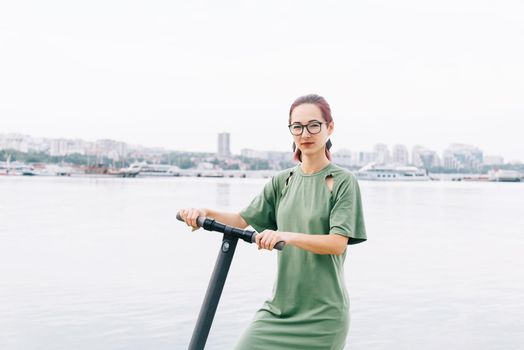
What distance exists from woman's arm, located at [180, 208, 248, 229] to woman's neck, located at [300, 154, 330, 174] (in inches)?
16.6

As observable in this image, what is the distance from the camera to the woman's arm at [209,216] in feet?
8.89

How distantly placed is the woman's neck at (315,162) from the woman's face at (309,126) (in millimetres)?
30

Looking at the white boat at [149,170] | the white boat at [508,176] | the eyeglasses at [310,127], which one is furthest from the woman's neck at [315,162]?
the white boat at [508,176]

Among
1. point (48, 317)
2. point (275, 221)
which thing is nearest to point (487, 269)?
point (48, 317)

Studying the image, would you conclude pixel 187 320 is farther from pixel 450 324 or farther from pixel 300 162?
pixel 300 162

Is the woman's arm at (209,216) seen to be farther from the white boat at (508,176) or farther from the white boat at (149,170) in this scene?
the white boat at (508,176)

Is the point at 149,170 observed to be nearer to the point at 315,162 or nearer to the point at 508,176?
the point at 508,176

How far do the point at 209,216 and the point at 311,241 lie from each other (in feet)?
1.95

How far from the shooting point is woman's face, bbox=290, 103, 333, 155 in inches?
109

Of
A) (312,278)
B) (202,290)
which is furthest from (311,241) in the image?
(202,290)

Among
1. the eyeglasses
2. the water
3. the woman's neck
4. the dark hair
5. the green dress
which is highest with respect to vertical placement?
the dark hair

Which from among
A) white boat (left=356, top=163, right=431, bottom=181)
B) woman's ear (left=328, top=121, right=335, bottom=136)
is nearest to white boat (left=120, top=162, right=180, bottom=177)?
white boat (left=356, top=163, right=431, bottom=181)

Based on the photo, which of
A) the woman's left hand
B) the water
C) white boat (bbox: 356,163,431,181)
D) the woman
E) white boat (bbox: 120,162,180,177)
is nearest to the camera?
the woman's left hand

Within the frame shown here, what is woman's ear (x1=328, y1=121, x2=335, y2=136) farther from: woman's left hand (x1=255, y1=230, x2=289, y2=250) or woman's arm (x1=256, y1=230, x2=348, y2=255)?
woman's left hand (x1=255, y1=230, x2=289, y2=250)
